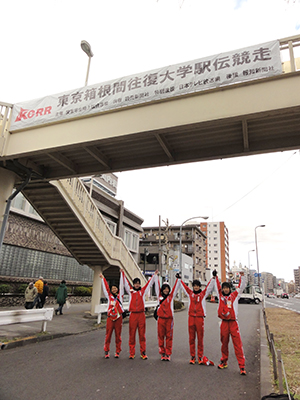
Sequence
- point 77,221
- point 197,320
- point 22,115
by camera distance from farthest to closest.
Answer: point 77,221, point 22,115, point 197,320

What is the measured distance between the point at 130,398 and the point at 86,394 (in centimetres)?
74

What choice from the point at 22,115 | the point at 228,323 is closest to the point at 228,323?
the point at 228,323

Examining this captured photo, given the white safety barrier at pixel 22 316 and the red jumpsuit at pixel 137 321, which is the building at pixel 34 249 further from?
the red jumpsuit at pixel 137 321

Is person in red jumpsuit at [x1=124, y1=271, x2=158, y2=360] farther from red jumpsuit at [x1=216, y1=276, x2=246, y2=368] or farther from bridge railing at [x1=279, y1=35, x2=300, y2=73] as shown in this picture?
bridge railing at [x1=279, y1=35, x2=300, y2=73]

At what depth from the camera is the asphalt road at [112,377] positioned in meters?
4.76

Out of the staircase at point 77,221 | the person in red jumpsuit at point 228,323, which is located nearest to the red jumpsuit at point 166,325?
the person in red jumpsuit at point 228,323

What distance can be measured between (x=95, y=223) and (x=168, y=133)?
296 inches

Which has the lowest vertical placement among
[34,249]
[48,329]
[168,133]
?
[48,329]

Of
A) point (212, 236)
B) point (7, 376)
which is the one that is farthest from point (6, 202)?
point (212, 236)

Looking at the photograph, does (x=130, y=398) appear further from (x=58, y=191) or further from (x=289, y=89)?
(x=58, y=191)

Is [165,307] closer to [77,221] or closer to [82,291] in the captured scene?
[77,221]

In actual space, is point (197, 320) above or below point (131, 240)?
below

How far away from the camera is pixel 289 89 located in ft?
19.0

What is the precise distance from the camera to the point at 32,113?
8.22 m
